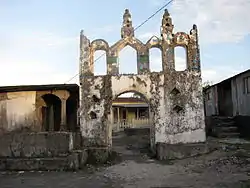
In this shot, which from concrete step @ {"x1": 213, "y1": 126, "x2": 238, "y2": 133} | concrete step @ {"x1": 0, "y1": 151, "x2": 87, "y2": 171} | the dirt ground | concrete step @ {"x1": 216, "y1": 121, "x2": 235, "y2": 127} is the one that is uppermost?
concrete step @ {"x1": 216, "y1": 121, "x2": 235, "y2": 127}

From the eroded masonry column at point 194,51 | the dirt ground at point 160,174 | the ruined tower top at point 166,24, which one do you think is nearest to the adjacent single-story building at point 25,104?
the dirt ground at point 160,174

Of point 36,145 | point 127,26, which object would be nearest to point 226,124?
point 127,26

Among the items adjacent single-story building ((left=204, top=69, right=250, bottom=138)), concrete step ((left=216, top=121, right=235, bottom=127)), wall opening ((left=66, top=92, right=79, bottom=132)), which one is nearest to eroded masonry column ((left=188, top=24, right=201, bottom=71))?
adjacent single-story building ((left=204, top=69, right=250, bottom=138))

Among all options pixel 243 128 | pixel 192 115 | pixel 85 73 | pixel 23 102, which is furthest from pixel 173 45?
pixel 23 102

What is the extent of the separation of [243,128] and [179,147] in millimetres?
5184

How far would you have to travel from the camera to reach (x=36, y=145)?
1231 cm

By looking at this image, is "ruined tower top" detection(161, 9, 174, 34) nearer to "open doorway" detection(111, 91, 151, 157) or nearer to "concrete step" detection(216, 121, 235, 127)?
"open doorway" detection(111, 91, 151, 157)

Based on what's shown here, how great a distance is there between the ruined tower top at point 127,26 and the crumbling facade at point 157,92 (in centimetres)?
81

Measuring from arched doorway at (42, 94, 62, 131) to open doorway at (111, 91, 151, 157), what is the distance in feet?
11.5

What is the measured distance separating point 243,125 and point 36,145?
11.0 metres

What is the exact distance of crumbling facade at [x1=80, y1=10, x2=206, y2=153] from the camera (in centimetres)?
1409

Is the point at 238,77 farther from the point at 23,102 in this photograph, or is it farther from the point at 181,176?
the point at 23,102

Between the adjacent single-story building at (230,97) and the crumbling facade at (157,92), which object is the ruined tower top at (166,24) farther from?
the adjacent single-story building at (230,97)

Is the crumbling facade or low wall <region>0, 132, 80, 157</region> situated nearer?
low wall <region>0, 132, 80, 157</region>
